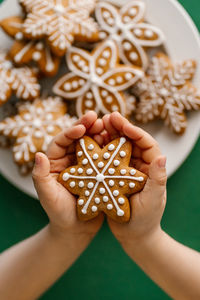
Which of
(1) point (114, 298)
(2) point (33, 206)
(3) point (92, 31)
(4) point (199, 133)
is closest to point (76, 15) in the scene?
(3) point (92, 31)

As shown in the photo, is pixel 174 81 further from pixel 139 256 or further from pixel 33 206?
pixel 33 206

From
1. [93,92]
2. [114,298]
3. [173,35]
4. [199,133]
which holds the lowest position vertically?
[114,298]

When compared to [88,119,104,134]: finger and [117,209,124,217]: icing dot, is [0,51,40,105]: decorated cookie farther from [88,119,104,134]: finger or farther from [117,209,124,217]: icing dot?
[117,209,124,217]: icing dot

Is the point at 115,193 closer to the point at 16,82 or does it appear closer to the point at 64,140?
the point at 64,140

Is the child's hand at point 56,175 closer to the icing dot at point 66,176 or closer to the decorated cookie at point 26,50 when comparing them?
the icing dot at point 66,176

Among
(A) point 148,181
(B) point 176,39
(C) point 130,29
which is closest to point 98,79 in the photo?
(C) point 130,29

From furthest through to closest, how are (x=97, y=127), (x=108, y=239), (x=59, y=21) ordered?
(x=108, y=239) → (x=59, y=21) → (x=97, y=127)

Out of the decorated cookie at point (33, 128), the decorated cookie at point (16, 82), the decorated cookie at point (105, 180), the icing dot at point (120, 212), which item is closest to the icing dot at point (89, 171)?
the decorated cookie at point (105, 180)
